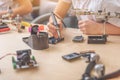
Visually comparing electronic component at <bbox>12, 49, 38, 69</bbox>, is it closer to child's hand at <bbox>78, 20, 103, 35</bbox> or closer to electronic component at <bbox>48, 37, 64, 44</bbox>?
electronic component at <bbox>48, 37, 64, 44</bbox>

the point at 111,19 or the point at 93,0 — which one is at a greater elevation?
the point at 93,0

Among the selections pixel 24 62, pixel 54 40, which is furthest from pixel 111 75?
pixel 54 40

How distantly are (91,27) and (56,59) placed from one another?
0.42m

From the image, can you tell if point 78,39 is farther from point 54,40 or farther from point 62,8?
point 62,8

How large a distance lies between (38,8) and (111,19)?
4.33 feet

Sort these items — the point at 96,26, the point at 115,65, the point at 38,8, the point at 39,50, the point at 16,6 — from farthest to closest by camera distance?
the point at 38,8 → the point at 16,6 → the point at 96,26 → the point at 39,50 → the point at 115,65

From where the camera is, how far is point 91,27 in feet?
4.39

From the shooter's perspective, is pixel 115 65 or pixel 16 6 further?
pixel 16 6

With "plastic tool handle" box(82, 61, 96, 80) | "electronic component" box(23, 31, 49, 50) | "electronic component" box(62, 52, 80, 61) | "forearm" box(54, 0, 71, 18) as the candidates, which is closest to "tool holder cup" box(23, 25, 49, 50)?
"electronic component" box(23, 31, 49, 50)

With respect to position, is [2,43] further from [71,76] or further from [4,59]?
[71,76]

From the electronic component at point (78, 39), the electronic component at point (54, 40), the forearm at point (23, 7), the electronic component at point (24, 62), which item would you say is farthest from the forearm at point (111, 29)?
the forearm at point (23, 7)

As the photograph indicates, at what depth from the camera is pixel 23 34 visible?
1.36m

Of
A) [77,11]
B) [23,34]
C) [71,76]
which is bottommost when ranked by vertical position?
[71,76]

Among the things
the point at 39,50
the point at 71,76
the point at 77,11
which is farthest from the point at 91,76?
the point at 77,11
